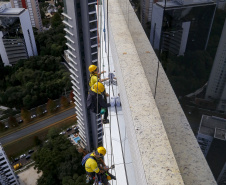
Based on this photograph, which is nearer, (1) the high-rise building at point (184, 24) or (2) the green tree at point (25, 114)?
(1) the high-rise building at point (184, 24)

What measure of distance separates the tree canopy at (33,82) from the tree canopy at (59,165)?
Result: 8000 millimetres

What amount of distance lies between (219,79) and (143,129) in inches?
48.0

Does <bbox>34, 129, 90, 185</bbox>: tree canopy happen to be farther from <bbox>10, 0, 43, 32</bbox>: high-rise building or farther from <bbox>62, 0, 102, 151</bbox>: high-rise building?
<bbox>10, 0, 43, 32</bbox>: high-rise building

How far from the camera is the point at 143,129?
10.6ft

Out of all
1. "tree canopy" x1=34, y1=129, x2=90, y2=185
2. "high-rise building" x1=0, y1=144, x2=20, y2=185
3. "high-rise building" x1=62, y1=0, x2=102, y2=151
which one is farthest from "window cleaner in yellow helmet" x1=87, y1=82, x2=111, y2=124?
"high-rise building" x1=0, y1=144, x2=20, y2=185

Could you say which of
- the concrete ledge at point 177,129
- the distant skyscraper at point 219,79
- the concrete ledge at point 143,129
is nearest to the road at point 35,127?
the concrete ledge at point 143,129

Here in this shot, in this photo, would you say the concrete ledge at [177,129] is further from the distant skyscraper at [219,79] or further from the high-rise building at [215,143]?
the distant skyscraper at [219,79]

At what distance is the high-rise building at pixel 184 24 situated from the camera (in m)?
3.00

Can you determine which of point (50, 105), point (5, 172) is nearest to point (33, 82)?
point (50, 105)

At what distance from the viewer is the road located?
2530cm

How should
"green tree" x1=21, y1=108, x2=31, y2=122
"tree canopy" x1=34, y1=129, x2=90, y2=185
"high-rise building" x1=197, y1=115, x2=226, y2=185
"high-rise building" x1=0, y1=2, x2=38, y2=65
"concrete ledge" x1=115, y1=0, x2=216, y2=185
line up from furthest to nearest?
"high-rise building" x1=0, y1=2, x2=38, y2=65 < "green tree" x1=21, y1=108, x2=31, y2=122 < "tree canopy" x1=34, y1=129, x2=90, y2=185 < "concrete ledge" x1=115, y1=0, x2=216, y2=185 < "high-rise building" x1=197, y1=115, x2=226, y2=185

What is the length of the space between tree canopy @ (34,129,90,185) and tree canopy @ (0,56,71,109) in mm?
8000

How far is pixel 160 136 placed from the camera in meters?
3.15

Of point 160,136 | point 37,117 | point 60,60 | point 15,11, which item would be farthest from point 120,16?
point 15,11
